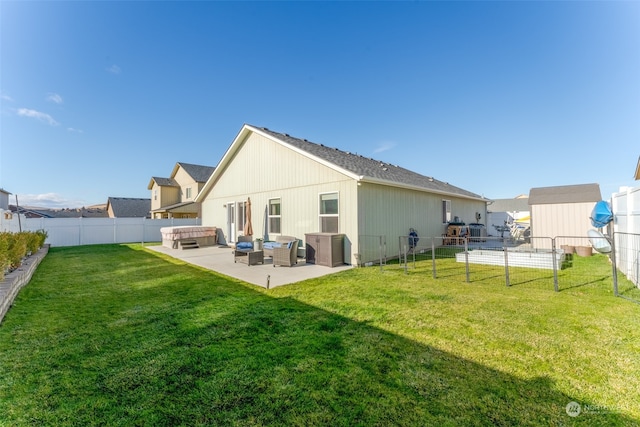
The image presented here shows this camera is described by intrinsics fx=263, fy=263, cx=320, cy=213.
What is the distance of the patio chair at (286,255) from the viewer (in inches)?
332

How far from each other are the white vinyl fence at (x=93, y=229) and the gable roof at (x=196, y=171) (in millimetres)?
8520

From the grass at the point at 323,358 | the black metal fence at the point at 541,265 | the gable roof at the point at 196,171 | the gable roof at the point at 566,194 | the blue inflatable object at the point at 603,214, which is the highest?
the gable roof at the point at 196,171

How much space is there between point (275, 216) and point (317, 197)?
2.67 m

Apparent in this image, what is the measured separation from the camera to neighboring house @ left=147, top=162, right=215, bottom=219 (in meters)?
26.6

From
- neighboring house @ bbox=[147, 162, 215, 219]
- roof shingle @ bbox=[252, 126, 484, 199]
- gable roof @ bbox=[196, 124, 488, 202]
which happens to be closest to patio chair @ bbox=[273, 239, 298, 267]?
gable roof @ bbox=[196, 124, 488, 202]

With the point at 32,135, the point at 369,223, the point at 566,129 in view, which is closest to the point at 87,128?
the point at 32,135

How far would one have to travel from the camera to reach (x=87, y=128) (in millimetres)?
13734

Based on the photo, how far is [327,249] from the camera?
838cm

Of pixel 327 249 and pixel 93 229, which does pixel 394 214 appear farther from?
pixel 93 229

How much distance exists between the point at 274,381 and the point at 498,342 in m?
2.69

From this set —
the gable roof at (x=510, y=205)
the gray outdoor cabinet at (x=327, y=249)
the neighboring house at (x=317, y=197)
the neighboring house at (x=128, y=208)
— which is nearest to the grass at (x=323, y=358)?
the gray outdoor cabinet at (x=327, y=249)

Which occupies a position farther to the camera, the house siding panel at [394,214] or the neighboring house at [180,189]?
Answer: the neighboring house at [180,189]

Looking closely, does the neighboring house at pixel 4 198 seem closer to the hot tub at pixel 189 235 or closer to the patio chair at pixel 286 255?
the hot tub at pixel 189 235

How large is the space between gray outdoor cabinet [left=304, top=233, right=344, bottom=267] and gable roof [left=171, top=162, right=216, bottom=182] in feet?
72.0
